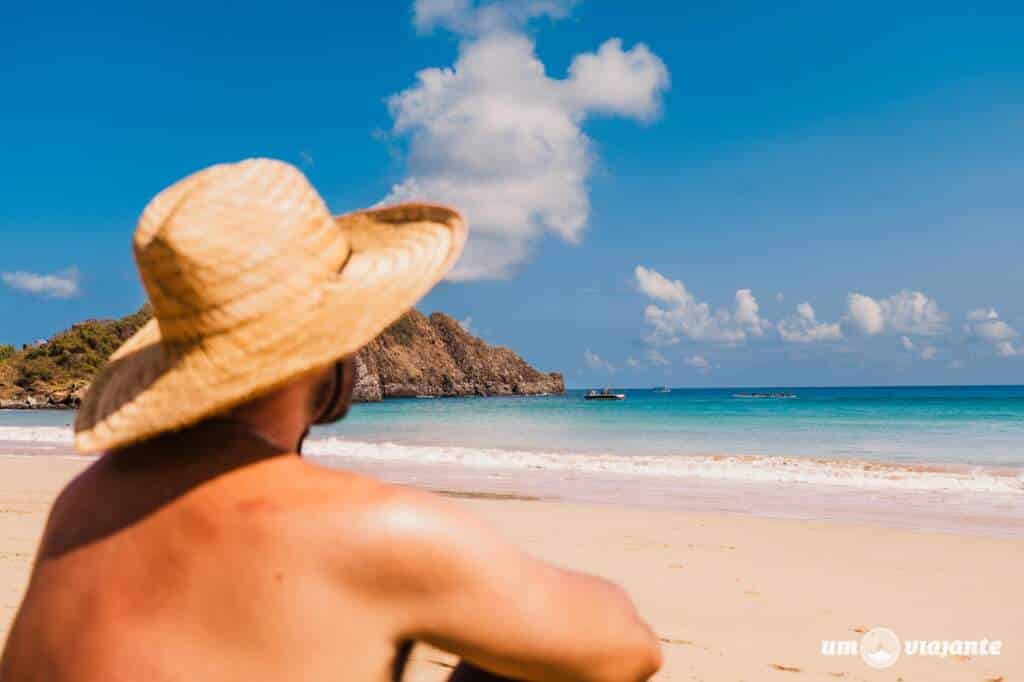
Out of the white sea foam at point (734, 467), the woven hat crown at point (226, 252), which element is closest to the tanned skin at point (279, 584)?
the woven hat crown at point (226, 252)

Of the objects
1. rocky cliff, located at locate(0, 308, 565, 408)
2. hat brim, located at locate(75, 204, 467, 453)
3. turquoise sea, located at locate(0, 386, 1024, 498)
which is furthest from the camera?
rocky cliff, located at locate(0, 308, 565, 408)

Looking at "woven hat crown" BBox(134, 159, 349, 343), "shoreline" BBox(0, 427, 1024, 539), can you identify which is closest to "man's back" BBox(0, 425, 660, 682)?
"woven hat crown" BBox(134, 159, 349, 343)

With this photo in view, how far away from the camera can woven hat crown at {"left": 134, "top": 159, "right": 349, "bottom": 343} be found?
1.25 meters

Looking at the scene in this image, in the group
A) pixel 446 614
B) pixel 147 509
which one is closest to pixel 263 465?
pixel 147 509

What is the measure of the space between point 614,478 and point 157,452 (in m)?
12.9

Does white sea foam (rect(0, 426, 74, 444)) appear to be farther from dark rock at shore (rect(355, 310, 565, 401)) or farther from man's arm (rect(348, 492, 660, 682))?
dark rock at shore (rect(355, 310, 565, 401))

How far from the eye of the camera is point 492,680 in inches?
58.1

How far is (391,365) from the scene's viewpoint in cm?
11394

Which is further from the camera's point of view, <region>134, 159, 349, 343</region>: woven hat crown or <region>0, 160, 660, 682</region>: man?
<region>134, 159, 349, 343</region>: woven hat crown

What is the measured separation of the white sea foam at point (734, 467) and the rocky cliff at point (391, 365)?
28.3 m

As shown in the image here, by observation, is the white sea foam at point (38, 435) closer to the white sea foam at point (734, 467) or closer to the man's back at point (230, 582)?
the white sea foam at point (734, 467)

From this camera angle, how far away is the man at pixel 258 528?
1092mm

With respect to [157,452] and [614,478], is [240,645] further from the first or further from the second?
[614,478]

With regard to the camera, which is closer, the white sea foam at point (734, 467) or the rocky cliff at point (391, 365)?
the white sea foam at point (734, 467)
